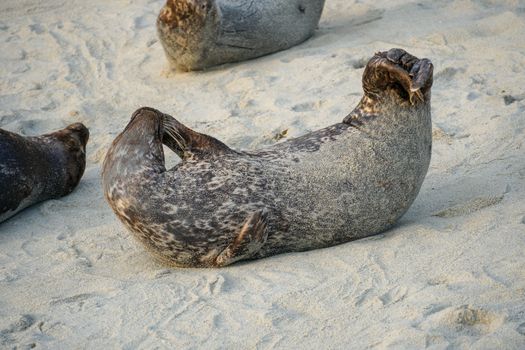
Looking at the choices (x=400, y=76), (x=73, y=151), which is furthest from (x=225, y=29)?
(x=400, y=76)

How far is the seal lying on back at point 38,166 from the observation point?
6.03 meters

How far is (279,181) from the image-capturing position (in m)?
4.92

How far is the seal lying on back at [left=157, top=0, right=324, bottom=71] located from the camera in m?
8.28

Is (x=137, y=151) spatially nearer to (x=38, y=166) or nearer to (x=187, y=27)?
(x=38, y=166)

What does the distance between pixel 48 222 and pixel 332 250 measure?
2112 mm

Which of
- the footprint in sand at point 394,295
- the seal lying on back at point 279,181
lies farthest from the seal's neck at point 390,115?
the footprint in sand at point 394,295

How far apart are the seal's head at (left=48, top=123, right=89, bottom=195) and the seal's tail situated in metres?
2.44

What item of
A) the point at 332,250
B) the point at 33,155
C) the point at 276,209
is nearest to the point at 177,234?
the point at 276,209

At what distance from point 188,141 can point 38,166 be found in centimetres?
170

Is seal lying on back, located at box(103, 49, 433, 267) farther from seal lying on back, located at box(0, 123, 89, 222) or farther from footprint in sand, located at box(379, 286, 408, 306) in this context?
seal lying on back, located at box(0, 123, 89, 222)

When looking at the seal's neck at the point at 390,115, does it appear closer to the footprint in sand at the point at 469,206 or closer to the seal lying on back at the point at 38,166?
the footprint in sand at the point at 469,206

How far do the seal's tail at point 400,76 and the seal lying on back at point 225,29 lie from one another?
3440 millimetres

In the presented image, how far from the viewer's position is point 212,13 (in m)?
8.26

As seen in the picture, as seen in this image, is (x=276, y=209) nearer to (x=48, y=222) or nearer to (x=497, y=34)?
(x=48, y=222)
